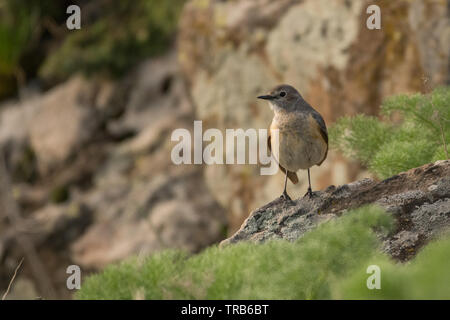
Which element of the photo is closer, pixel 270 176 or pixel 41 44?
pixel 270 176

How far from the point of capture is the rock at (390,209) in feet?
8.40

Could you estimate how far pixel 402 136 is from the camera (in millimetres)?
3496

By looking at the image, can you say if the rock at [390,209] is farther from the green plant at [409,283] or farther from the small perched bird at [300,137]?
the green plant at [409,283]

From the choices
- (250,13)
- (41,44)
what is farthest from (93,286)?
(41,44)

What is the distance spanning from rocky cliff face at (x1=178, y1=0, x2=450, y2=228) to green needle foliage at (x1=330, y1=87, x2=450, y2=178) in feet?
6.28

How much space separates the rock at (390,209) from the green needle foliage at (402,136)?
332 mm

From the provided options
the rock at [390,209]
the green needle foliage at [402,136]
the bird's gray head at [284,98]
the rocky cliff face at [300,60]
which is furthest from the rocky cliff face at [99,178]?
the rock at [390,209]

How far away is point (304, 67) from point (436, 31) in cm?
162

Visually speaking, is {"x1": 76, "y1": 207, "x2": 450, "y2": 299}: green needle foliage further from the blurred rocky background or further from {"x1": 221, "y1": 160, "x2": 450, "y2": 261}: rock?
the blurred rocky background

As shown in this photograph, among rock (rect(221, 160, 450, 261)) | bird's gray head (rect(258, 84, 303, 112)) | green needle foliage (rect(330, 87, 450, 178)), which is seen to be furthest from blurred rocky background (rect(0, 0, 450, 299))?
rock (rect(221, 160, 450, 261))
